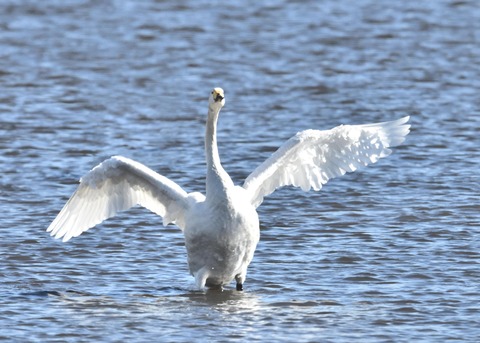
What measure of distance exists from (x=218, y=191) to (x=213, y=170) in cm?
25

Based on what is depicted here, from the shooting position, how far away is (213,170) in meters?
12.7

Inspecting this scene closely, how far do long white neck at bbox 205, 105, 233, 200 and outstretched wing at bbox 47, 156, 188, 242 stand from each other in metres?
0.51

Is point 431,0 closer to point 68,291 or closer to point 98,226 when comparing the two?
point 98,226

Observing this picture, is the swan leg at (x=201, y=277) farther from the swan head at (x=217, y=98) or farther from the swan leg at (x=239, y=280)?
the swan head at (x=217, y=98)

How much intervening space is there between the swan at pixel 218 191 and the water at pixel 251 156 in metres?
0.50

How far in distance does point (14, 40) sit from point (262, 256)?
594 inches

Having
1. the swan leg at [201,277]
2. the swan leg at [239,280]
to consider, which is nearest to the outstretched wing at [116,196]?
the swan leg at [201,277]

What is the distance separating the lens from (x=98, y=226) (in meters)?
15.4

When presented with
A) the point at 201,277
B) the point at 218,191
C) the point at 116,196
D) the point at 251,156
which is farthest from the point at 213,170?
the point at 251,156

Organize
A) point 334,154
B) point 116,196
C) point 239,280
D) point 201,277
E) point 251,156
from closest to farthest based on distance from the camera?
point 201,277
point 239,280
point 116,196
point 334,154
point 251,156

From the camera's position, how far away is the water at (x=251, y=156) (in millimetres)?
12281

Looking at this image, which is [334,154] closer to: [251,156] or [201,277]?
[201,277]

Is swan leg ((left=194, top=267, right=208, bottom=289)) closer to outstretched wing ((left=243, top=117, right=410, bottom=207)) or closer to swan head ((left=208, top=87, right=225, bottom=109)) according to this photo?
outstretched wing ((left=243, top=117, right=410, bottom=207))

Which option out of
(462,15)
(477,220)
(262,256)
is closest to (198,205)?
(262,256)
